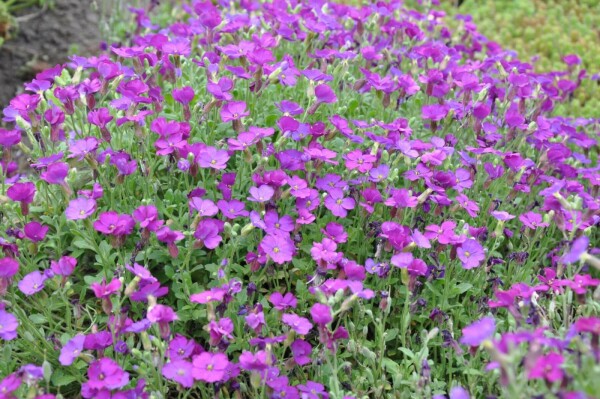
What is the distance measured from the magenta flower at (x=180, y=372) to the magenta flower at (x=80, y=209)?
69cm

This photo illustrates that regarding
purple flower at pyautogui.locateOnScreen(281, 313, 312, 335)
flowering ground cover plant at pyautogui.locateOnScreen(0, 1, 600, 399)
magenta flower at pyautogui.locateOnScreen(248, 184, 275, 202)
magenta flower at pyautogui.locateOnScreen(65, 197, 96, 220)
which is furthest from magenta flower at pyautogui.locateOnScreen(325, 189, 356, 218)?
magenta flower at pyautogui.locateOnScreen(65, 197, 96, 220)

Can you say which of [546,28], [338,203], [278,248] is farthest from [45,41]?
[546,28]

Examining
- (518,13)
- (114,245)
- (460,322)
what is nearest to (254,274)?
(114,245)

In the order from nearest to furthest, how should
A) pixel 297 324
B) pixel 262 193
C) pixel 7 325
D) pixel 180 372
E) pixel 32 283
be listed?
pixel 180 372, pixel 7 325, pixel 297 324, pixel 32 283, pixel 262 193

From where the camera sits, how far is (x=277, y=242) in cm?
254

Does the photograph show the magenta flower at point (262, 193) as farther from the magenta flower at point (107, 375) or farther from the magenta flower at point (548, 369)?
the magenta flower at point (548, 369)

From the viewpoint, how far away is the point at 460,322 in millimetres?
2896

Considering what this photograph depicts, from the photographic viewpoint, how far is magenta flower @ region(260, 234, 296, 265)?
2496 millimetres

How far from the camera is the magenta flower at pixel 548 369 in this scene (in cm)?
174

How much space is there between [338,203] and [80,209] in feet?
3.35

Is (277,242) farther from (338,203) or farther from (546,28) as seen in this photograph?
(546,28)

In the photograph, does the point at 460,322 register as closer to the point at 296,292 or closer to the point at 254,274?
the point at 296,292

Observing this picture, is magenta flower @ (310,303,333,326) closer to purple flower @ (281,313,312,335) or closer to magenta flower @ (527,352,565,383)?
purple flower @ (281,313,312,335)

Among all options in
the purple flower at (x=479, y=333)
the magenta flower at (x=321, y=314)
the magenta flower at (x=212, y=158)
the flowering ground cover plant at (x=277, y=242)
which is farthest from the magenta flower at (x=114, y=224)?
the purple flower at (x=479, y=333)
